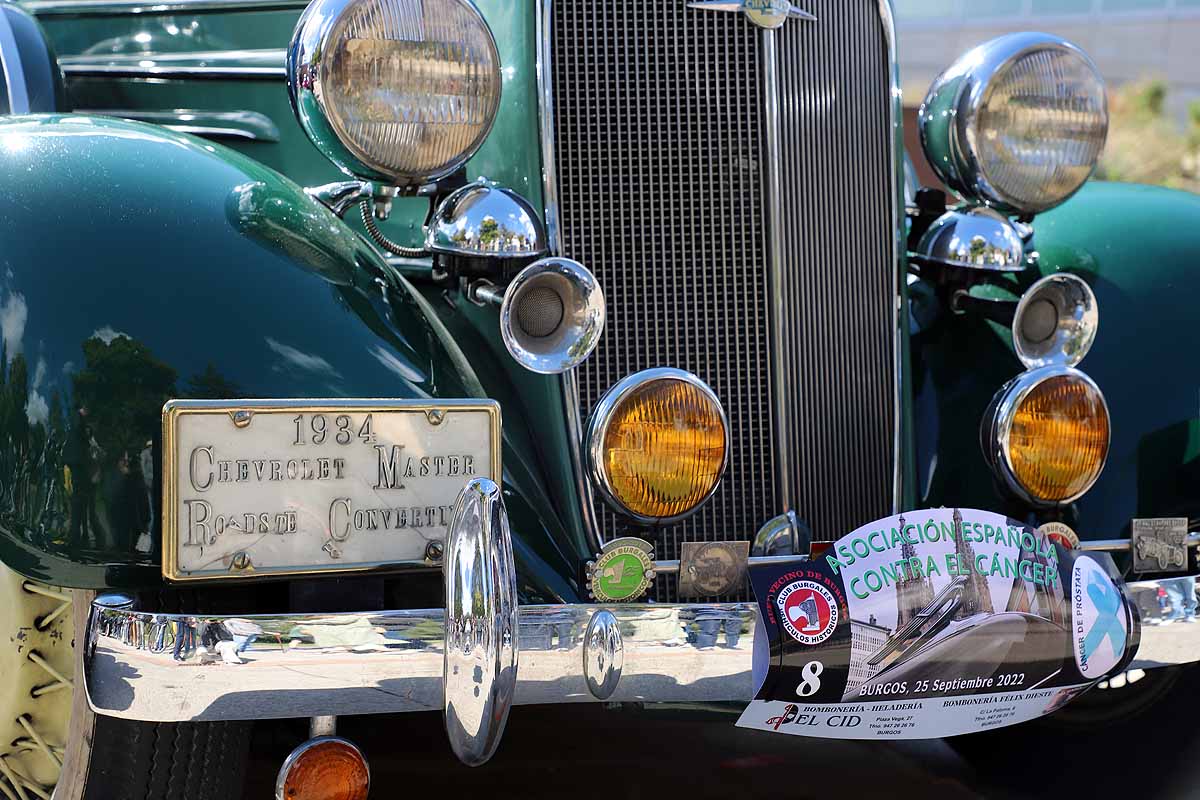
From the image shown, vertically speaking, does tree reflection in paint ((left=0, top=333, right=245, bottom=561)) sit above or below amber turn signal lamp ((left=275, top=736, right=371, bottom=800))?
above

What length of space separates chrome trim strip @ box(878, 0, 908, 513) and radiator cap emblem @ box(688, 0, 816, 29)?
0.26 metres

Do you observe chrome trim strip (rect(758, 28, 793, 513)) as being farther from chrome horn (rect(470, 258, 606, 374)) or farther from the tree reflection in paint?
the tree reflection in paint

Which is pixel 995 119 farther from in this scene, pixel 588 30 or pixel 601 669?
pixel 601 669

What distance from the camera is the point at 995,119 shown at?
2221 mm

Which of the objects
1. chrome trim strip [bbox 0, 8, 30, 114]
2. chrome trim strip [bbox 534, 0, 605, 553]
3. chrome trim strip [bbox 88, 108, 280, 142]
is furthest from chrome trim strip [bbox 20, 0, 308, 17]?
chrome trim strip [bbox 534, 0, 605, 553]

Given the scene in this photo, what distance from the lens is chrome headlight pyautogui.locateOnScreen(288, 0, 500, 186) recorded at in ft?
5.64

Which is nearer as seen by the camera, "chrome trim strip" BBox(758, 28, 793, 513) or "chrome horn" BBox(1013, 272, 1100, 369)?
"chrome trim strip" BBox(758, 28, 793, 513)

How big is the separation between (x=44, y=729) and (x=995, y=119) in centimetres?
179

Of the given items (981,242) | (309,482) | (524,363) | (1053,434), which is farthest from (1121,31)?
(309,482)

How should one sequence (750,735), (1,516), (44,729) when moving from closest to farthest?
(1,516) < (44,729) < (750,735)

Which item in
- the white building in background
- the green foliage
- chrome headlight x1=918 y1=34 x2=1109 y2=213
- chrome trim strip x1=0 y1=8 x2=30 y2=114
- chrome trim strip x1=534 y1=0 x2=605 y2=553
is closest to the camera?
chrome trim strip x1=534 y1=0 x2=605 y2=553

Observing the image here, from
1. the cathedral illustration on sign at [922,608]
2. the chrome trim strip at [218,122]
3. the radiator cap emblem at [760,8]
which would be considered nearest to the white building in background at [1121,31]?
the chrome trim strip at [218,122]

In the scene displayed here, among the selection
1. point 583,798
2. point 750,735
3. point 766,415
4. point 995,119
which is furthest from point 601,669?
point 750,735

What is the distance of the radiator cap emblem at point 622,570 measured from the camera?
193 centimetres
